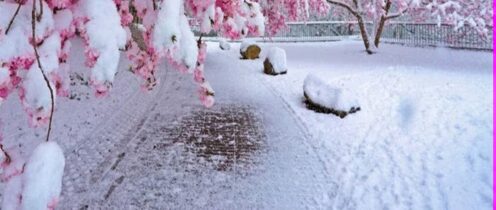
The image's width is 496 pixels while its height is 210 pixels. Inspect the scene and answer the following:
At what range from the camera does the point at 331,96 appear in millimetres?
9703

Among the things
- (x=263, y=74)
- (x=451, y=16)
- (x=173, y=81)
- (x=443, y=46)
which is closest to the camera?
(x=173, y=81)

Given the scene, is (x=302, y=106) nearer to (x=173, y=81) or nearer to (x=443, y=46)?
(x=173, y=81)

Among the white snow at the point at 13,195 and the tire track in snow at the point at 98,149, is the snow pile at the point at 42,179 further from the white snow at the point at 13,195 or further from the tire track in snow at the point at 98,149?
the tire track in snow at the point at 98,149

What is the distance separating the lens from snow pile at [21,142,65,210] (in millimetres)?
1678

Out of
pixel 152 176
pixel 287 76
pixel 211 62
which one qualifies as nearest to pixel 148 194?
pixel 152 176

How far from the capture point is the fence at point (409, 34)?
19.6 m

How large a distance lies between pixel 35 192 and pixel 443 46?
21.6 meters

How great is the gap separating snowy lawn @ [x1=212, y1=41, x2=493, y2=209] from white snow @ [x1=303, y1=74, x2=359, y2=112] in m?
0.28

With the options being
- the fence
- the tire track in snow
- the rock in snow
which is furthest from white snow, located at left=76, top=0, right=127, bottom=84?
the fence

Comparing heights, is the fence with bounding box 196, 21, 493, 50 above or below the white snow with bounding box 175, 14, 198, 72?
below

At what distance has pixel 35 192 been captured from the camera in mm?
1682

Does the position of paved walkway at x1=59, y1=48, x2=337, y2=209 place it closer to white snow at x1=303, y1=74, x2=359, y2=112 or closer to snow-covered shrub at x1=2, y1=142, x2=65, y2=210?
white snow at x1=303, y1=74, x2=359, y2=112

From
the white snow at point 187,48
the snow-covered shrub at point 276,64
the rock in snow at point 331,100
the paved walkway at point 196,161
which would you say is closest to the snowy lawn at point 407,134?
the rock in snow at point 331,100

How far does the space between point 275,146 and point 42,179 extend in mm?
5806
